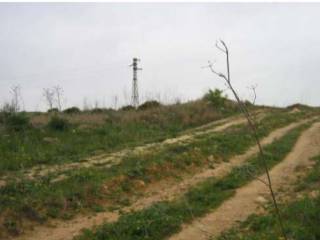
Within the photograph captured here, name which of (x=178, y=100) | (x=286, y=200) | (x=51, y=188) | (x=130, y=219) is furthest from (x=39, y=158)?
(x=178, y=100)

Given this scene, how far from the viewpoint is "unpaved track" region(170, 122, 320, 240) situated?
7.21 meters

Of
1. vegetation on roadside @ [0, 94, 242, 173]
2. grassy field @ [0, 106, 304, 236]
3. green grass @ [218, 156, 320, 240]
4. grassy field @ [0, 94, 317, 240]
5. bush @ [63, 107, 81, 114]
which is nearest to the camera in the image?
green grass @ [218, 156, 320, 240]

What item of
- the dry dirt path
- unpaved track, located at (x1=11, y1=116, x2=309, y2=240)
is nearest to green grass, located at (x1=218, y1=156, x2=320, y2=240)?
unpaved track, located at (x1=11, y1=116, x2=309, y2=240)

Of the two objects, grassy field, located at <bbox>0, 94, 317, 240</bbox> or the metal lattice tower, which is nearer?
grassy field, located at <bbox>0, 94, 317, 240</bbox>

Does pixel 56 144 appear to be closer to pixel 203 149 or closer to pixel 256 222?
pixel 203 149

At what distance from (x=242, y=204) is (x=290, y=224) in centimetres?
190

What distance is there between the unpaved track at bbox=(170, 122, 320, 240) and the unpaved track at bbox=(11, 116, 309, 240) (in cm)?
114

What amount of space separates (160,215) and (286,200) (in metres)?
2.28

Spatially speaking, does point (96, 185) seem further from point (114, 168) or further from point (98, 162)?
point (98, 162)

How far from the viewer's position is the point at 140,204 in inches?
349

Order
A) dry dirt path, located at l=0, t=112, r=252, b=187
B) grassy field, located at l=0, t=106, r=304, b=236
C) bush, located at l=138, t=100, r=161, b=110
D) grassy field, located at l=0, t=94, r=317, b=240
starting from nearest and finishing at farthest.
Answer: grassy field, located at l=0, t=94, r=317, b=240, grassy field, located at l=0, t=106, r=304, b=236, dry dirt path, located at l=0, t=112, r=252, b=187, bush, located at l=138, t=100, r=161, b=110

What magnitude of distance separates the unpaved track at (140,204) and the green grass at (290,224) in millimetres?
2083

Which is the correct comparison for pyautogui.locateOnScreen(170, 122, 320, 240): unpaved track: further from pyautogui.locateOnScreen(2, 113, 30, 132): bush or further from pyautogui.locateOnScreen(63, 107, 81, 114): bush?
pyautogui.locateOnScreen(63, 107, 81, 114): bush

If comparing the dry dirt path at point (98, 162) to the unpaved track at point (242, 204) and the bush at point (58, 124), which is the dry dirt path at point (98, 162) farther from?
the unpaved track at point (242, 204)
